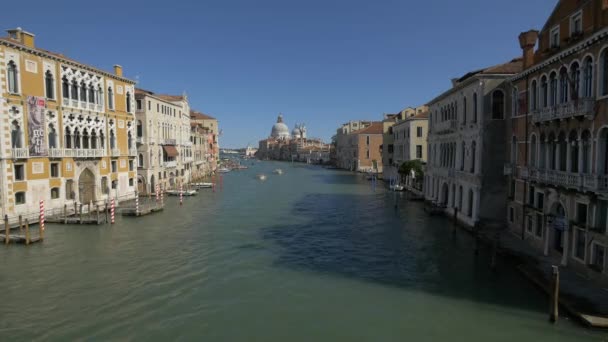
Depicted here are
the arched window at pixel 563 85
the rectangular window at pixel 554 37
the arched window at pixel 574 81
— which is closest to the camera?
the arched window at pixel 574 81

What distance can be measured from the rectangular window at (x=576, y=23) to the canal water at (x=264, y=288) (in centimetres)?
882

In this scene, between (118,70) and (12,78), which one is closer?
(12,78)

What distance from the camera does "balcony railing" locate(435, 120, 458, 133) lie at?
25067 millimetres

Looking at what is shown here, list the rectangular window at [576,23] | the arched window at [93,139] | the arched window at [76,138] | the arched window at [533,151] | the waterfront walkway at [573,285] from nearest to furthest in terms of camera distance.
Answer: the waterfront walkway at [573,285] → the rectangular window at [576,23] → the arched window at [533,151] → the arched window at [76,138] → the arched window at [93,139]

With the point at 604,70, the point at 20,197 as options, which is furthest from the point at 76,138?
the point at 604,70

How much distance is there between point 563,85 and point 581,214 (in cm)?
478

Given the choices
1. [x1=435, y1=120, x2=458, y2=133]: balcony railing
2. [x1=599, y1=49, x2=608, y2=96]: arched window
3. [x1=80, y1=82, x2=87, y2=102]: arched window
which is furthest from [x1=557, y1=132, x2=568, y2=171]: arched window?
[x1=80, y1=82, x2=87, y2=102]: arched window

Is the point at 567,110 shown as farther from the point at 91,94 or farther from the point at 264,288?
the point at 91,94

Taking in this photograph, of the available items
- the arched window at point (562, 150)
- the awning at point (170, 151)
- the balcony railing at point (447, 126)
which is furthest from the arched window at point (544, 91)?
the awning at point (170, 151)

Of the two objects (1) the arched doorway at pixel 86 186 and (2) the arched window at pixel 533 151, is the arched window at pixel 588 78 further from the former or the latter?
(1) the arched doorway at pixel 86 186

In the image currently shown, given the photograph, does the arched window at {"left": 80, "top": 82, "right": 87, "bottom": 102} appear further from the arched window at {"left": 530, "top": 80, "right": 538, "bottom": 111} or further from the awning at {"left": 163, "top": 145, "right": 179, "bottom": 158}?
the arched window at {"left": 530, "top": 80, "right": 538, "bottom": 111}

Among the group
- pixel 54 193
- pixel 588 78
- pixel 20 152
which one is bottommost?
pixel 54 193

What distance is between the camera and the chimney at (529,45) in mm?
18250

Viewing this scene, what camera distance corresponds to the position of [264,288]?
44.7 feet
